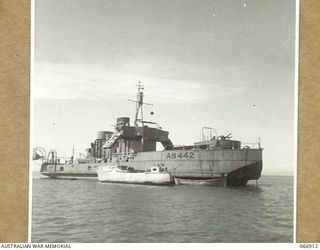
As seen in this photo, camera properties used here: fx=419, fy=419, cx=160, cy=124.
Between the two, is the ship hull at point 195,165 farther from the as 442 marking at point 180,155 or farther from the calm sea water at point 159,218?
the calm sea water at point 159,218

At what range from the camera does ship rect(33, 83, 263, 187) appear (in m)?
5.67

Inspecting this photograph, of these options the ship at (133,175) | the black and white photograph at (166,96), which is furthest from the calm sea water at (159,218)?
the ship at (133,175)

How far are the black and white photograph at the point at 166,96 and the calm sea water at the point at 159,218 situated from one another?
0.04 feet

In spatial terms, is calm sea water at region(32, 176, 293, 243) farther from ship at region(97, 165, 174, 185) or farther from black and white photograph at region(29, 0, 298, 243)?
ship at region(97, 165, 174, 185)

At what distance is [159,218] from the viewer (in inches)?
199

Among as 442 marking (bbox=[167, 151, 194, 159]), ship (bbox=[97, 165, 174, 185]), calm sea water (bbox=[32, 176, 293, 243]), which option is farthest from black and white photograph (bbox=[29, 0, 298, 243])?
ship (bbox=[97, 165, 174, 185])

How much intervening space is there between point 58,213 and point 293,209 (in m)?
2.77

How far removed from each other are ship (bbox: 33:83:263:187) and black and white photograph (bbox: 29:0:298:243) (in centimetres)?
20

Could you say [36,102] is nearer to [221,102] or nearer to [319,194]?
[221,102]

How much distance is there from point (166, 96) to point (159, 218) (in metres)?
1.50

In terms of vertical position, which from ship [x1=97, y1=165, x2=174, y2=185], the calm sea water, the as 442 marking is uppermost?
the as 442 marking

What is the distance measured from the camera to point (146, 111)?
536 cm

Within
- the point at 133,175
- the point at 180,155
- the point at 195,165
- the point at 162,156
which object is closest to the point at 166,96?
the point at 180,155

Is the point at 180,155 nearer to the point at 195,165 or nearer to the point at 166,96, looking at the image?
the point at 195,165
